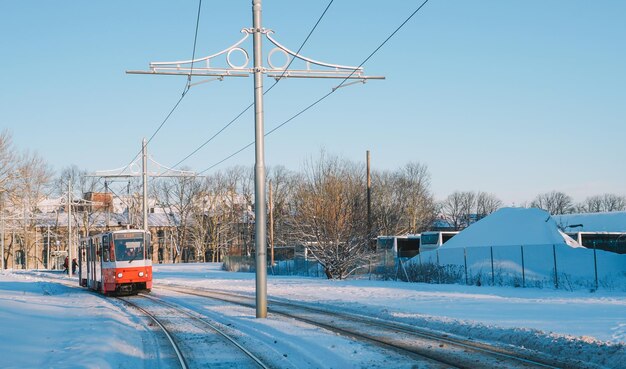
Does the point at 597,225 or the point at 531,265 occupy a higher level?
the point at 597,225

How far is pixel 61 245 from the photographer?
Answer: 332 feet

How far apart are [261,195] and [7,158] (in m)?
41.9

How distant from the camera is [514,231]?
4647 cm

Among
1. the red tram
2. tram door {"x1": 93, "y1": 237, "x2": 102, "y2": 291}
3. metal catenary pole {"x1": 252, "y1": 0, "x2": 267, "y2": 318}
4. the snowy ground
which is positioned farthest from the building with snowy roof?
metal catenary pole {"x1": 252, "y1": 0, "x2": 267, "y2": 318}

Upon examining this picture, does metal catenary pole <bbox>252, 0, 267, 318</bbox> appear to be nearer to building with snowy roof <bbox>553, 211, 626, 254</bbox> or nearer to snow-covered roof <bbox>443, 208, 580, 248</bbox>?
snow-covered roof <bbox>443, 208, 580, 248</bbox>

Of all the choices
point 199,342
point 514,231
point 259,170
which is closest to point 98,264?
point 259,170

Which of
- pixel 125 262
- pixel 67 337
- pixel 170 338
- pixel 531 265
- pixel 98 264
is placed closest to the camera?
pixel 67 337

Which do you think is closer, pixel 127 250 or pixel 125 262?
pixel 125 262

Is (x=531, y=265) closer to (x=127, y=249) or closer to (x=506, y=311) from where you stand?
(x=506, y=311)

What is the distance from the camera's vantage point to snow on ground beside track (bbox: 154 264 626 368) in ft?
45.1

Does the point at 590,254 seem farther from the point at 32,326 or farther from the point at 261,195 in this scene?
the point at 32,326

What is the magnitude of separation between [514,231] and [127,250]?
26603 mm

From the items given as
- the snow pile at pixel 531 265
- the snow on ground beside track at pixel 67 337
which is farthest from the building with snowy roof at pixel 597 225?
the snow on ground beside track at pixel 67 337

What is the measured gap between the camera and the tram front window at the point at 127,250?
1259 inches
